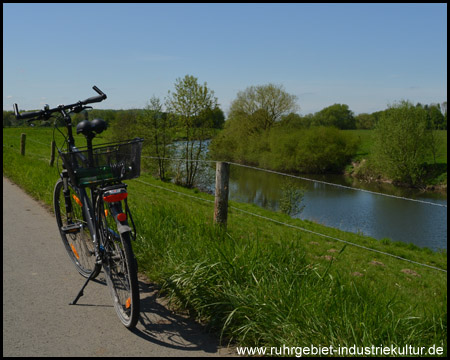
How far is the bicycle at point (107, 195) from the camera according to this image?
3240 mm

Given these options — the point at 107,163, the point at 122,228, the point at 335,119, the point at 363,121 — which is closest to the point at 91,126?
the point at 107,163

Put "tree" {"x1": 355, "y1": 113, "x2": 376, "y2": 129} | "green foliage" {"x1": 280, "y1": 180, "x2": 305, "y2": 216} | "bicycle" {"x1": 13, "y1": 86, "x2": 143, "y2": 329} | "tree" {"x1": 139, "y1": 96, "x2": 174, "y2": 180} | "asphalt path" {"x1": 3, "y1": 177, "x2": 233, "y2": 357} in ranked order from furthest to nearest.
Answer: "tree" {"x1": 355, "y1": 113, "x2": 376, "y2": 129} < "tree" {"x1": 139, "y1": 96, "x2": 174, "y2": 180} < "green foliage" {"x1": 280, "y1": 180, "x2": 305, "y2": 216} < "bicycle" {"x1": 13, "y1": 86, "x2": 143, "y2": 329} < "asphalt path" {"x1": 3, "y1": 177, "x2": 233, "y2": 357}

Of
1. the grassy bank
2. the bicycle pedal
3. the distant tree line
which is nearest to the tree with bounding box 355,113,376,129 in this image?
the distant tree line

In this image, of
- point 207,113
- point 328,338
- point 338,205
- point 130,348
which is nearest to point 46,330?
point 130,348

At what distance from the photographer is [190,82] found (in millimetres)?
33500

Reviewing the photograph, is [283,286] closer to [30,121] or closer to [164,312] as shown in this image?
[164,312]

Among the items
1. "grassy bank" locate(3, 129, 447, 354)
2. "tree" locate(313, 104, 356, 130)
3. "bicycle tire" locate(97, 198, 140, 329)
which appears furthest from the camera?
"tree" locate(313, 104, 356, 130)

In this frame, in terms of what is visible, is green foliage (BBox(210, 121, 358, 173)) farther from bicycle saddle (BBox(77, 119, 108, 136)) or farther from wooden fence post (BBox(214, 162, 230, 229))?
bicycle saddle (BBox(77, 119, 108, 136))

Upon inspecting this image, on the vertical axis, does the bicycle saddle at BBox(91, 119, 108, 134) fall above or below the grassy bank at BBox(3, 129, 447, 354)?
above

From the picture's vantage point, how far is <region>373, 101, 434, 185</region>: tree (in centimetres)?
4438

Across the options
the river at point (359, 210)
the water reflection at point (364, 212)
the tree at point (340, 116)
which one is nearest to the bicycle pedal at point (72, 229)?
the river at point (359, 210)

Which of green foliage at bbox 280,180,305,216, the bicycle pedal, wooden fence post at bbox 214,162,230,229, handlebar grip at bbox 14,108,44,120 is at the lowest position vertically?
green foliage at bbox 280,180,305,216

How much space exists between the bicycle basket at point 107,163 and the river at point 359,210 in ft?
49.7

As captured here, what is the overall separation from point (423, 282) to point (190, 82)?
26.6 meters
